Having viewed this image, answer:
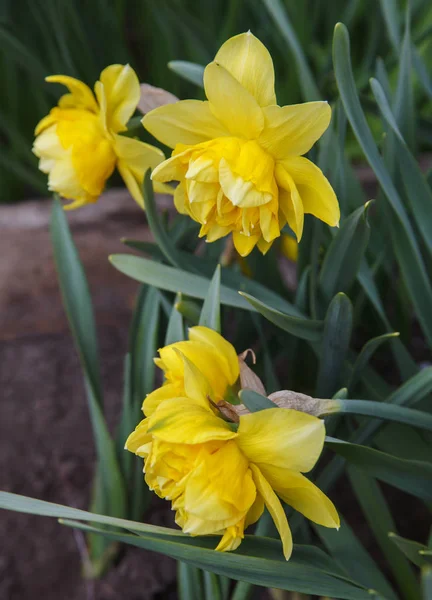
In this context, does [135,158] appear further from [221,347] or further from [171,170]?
[221,347]

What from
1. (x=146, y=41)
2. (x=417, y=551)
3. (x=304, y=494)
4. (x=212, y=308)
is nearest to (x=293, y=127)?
(x=212, y=308)

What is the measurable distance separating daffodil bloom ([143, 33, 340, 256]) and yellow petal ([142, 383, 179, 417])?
0.14m

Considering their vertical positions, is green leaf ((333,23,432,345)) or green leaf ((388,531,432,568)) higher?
green leaf ((333,23,432,345))

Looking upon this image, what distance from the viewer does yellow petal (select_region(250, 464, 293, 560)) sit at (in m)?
0.45

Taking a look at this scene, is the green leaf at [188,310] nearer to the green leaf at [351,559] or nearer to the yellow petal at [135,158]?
the yellow petal at [135,158]

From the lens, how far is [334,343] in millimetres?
642

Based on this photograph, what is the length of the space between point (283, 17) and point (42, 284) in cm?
87

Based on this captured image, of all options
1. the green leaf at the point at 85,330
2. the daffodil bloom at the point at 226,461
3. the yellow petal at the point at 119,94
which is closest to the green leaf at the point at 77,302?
the green leaf at the point at 85,330

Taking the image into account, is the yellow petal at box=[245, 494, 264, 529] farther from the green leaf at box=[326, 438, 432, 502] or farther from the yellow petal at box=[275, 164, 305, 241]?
the yellow petal at box=[275, 164, 305, 241]

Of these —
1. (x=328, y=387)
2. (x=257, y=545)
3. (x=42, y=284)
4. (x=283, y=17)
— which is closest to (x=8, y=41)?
(x=283, y=17)

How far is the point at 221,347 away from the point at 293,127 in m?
0.20

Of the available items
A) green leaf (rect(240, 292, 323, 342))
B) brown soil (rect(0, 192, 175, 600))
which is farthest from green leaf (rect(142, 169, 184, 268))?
brown soil (rect(0, 192, 175, 600))

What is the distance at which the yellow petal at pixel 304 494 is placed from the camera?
0.46 meters

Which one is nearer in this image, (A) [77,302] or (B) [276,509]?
(B) [276,509]
